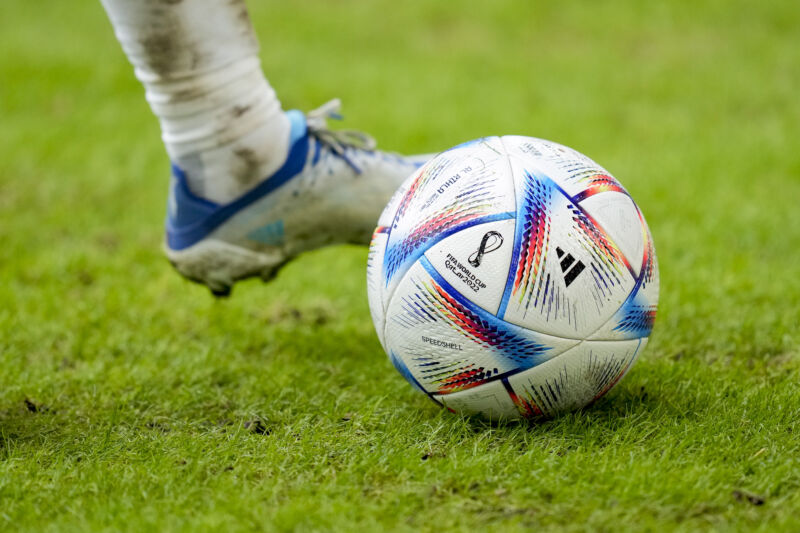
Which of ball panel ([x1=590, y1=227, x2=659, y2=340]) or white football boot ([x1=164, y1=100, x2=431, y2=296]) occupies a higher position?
ball panel ([x1=590, y1=227, x2=659, y2=340])

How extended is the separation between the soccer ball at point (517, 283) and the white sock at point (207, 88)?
3.12ft

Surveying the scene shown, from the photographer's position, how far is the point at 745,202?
17.8 ft

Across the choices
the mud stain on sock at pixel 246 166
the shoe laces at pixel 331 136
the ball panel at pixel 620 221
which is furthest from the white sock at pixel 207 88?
the ball panel at pixel 620 221

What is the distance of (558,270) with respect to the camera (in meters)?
2.49

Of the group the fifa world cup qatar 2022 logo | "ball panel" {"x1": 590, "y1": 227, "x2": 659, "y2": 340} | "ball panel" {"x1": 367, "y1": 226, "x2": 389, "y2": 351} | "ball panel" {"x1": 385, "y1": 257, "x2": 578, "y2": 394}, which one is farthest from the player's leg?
"ball panel" {"x1": 590, "y1": 227, "x2": 659, "y2": 340}

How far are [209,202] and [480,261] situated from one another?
1.39 metres

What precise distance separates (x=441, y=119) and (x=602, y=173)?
14.9 ft

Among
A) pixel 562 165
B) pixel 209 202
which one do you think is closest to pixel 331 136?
pixel 209 202

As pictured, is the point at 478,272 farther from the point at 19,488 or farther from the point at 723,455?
the point at 19,488

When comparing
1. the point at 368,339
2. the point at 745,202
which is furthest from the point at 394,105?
the point at 368,339

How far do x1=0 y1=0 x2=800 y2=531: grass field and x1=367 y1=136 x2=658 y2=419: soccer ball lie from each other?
0.60 feet

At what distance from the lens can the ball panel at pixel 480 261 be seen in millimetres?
2506

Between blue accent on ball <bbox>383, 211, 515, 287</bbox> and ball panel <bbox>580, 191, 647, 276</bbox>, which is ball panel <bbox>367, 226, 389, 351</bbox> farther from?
ball panel <bbox>580, 191, 647, 276</bbox>

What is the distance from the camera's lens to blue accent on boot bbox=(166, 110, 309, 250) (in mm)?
3486
